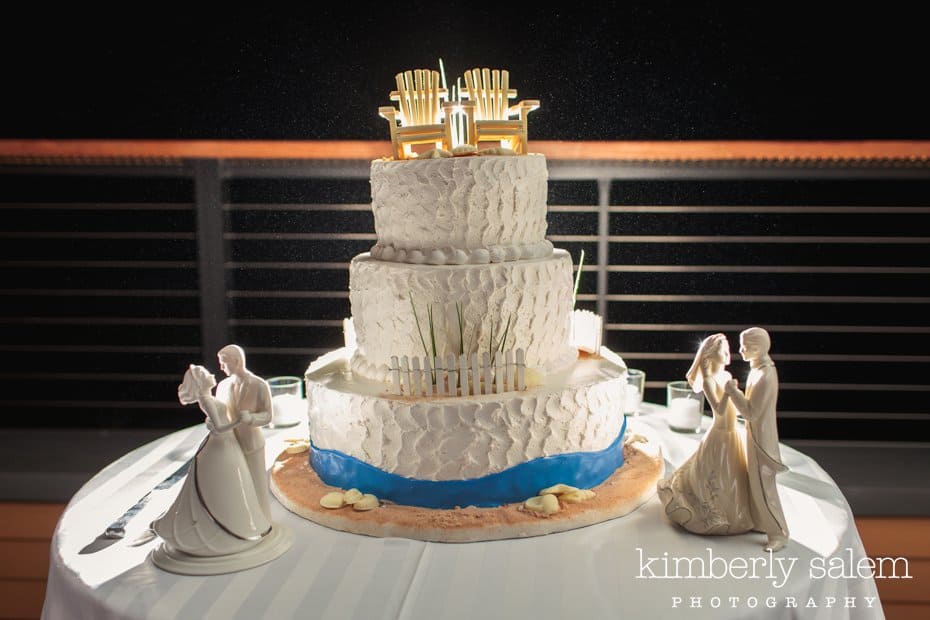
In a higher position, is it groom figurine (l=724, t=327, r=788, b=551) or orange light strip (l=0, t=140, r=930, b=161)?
orange light strip (l=0, t=140, r=930, b=161)

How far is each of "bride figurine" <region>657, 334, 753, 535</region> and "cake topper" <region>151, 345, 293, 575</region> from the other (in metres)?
1.32

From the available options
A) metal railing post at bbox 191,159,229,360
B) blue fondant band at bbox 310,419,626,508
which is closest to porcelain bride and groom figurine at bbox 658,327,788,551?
blue fondant band at bbox 310,419,626,508

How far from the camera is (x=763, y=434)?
244 centimetres

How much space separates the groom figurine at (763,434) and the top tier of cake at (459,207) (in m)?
0.94

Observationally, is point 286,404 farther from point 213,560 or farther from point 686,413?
point 686,413

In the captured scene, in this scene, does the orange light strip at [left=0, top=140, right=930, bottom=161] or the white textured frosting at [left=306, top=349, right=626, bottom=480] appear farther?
the orange light strip at [left=0, top=140, right=930, bottom=161]

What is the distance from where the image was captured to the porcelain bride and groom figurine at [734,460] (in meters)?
2.43

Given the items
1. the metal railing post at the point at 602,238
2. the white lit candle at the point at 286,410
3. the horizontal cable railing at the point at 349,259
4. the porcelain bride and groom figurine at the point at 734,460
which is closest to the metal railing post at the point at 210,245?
the horizontal cable railing at the point at 349,259

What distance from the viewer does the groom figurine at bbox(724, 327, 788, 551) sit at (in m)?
2.41

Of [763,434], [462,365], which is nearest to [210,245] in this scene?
[462,365]

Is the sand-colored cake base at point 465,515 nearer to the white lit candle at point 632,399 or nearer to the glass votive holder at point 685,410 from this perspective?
the glass votive holder at point 685,410

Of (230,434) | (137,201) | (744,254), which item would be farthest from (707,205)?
(137,201)

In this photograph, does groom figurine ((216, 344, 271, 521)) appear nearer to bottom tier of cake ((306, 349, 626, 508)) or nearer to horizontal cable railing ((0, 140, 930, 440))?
bottom tier of cake ((306, 349, 626, 508))

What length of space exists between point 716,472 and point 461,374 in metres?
0.92
